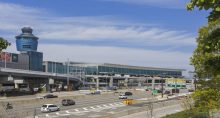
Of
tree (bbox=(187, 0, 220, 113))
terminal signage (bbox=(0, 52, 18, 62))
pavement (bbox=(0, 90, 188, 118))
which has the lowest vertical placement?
pavement (bbox=(0, 90, 188, 118))

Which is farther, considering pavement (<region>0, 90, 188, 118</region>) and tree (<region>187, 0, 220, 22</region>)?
pavement (<region>0, 90, 188, 118</region>)

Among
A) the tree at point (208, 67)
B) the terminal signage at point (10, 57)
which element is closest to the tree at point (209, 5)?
the tree at point (208, 67)

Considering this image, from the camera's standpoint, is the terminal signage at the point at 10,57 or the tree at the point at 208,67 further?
the terminal signage at the point at 10,57

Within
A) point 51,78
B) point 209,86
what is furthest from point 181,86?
point 209,86

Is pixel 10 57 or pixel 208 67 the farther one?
pixel 10 57

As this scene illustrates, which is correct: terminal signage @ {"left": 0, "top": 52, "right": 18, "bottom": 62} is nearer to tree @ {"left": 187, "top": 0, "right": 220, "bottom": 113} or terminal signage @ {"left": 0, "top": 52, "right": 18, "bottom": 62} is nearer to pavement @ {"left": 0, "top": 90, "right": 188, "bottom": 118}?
pavement @ {"left": 0, "top": 90, "right": 188, "bottom": 118}

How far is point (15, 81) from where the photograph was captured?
13750 centimetres

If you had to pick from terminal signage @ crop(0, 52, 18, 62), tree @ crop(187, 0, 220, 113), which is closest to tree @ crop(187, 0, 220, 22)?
tree @ crop(187, 0, 220, 113)

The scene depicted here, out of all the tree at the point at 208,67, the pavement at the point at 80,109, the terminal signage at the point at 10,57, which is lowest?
the pavement at the point at 80,109

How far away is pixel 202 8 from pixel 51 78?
15323 cm

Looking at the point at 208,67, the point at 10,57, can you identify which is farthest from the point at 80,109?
the point at 10,57

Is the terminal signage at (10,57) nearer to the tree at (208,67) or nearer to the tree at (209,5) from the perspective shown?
the tree at (208,67)

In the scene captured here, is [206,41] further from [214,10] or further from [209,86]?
[209,86]

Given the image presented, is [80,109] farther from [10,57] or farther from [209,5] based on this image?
[10,57]
